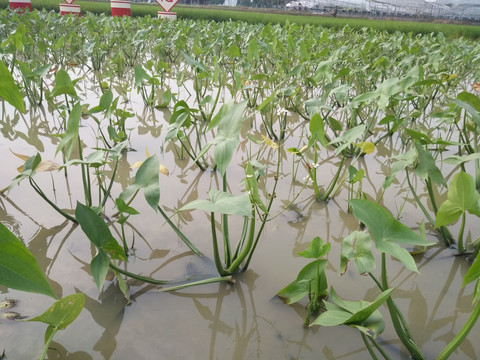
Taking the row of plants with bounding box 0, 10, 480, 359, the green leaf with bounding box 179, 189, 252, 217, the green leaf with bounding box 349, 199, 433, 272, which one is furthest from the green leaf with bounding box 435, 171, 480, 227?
the green leaf with bounding box 179, 189, 252, 217

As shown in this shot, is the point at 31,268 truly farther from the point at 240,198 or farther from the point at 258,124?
the point at 258,124

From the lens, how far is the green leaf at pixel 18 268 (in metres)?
0.34

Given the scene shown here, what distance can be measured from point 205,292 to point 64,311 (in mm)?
290

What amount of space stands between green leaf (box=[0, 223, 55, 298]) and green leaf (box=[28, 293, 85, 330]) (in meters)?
0.17

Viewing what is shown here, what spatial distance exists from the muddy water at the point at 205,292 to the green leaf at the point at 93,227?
0.58 ft

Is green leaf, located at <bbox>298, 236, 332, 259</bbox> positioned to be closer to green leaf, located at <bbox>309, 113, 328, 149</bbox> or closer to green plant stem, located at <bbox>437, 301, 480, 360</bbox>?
green plant stem, located at <bbox>437, 301, 480, 360</bbox>

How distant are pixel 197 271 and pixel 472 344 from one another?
0.54 m

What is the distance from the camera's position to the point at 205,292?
743mm

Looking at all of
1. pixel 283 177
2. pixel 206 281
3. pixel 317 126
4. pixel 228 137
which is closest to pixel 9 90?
pixel 228 137

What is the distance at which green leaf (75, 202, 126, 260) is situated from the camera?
0.53m

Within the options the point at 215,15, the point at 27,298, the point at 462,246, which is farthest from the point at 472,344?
the point at 215,15

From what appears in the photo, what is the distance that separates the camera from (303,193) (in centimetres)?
115

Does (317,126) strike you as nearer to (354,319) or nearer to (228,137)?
(228,137)

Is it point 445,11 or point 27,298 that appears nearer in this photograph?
point 27,298
